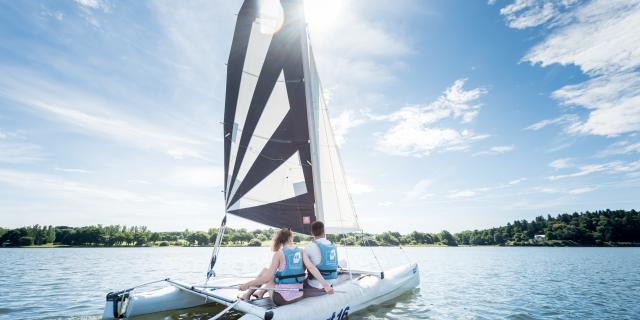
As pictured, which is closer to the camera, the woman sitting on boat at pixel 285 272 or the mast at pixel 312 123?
the woman sitting on boat at pixel 285 272

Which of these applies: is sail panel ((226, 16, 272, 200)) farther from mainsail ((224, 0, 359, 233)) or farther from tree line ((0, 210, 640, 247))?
tree line ((0, 210, 640, 247))

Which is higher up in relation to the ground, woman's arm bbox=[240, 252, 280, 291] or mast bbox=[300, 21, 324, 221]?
mast bbox=[300, 21, 324, 221]

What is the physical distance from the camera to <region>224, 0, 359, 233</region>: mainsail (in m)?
8.28

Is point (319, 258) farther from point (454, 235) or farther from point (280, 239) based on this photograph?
point (454, 235)

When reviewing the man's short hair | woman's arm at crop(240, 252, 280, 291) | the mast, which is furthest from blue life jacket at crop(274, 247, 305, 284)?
the mast

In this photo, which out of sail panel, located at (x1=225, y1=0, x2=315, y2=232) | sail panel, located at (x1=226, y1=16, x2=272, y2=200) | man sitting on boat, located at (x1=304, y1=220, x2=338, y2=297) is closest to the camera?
man sitting on boat, located at (x1=304, y1=220, x2=338, y2=297)

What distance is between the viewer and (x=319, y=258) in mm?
6309

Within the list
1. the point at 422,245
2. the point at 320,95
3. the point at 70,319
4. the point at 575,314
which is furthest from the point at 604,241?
the point at 70,319

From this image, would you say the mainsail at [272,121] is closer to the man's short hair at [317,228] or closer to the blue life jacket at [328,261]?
the blue life jacket at [328,261]

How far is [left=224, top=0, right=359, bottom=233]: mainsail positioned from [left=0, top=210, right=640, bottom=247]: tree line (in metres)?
63.4

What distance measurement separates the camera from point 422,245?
11600cm

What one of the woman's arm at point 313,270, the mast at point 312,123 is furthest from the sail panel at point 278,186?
the woman's arm at point 313,270

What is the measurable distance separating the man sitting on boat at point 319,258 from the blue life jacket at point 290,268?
0.40 metres

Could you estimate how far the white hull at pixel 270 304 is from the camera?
5.16 metres
